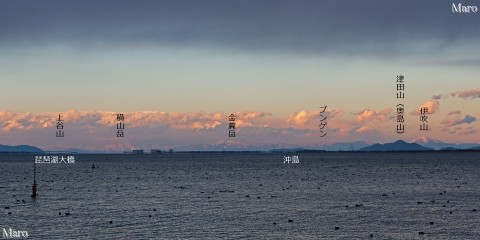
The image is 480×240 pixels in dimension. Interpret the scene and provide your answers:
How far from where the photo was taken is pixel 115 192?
139 meters

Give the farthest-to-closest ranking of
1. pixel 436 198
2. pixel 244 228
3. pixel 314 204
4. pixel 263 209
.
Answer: pixel 436 198, pixel 314 204, pixel 263 209, pixel 244 228

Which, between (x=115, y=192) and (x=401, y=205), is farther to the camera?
(x=115, y=192)

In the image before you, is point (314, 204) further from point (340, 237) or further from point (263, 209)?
point (340, 237)

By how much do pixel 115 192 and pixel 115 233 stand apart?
209 feet

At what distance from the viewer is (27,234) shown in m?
75.8

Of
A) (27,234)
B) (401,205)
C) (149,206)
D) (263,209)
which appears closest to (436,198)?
(401,205)

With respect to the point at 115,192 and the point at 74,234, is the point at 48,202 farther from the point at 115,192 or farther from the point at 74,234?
the point at 74,234

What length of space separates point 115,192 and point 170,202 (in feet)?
98.4

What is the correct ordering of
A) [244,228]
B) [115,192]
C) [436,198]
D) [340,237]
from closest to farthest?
[340,237], [244,228], [436,198], [115,192]

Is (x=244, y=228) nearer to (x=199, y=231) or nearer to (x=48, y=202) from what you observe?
(x=199, y=231)

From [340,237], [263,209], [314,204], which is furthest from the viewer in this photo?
[314,204]

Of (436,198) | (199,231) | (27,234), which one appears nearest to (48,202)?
(27,234)

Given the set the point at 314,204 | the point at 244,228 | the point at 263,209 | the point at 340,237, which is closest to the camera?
the point at 340,237

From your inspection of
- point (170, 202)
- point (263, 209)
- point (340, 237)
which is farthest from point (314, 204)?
point (340, 237)
